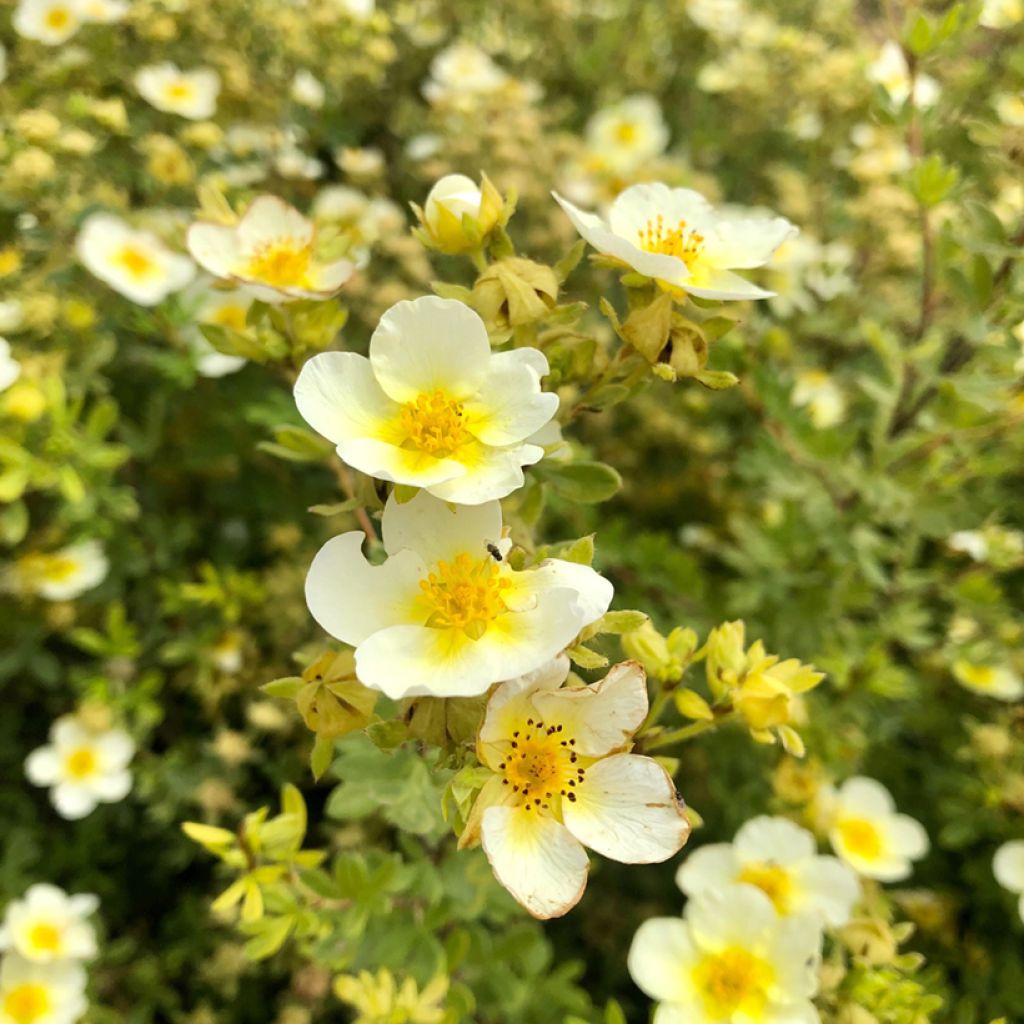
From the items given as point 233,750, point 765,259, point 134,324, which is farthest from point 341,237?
point 233,750

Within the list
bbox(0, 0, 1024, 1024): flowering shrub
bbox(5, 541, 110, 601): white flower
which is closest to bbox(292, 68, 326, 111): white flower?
bbox(0, 0, 1024, 1024): flowering shrub

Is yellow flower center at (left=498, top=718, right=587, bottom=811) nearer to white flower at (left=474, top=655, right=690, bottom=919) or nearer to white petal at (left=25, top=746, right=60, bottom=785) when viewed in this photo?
white flower at (left=474, top=655, right=690, bottom=919)

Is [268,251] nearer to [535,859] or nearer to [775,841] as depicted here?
[535,859]

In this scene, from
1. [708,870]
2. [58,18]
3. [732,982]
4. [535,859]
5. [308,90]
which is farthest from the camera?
[308,90]

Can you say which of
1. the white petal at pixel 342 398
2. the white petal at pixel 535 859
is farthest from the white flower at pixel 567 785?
the white petal at pixel 342 398

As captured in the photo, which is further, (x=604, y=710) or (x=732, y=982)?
(x=732, y=982)

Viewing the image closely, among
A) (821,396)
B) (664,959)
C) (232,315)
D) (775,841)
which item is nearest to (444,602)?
(664,959)

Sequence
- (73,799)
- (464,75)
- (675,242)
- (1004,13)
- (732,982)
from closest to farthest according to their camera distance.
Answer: (675,242) < (732,982) < (73,799) < (1004,13) < (464,75)

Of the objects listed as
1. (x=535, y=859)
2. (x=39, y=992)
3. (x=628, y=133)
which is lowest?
(x=39, y=992)
